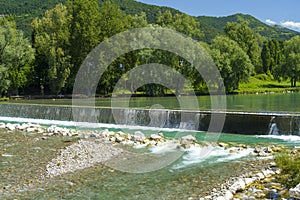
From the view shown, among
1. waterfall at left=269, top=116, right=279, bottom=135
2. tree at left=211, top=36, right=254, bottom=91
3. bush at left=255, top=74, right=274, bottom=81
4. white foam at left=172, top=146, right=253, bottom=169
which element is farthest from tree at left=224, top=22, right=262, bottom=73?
white foam at left=172, top=146, right=253, bottom=169

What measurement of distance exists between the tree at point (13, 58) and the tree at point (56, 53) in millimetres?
1561

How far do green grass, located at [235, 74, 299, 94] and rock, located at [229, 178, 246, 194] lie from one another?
3884 cm

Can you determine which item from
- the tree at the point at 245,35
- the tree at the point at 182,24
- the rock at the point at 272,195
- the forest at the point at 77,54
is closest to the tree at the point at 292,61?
the tree at the point at 245,35

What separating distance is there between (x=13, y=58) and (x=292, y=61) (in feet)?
129

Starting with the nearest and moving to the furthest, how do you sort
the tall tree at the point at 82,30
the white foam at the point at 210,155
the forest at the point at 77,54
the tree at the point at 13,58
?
the white foam at the point at 210,155 < the tree at the point at 13,58 < the forest at the point at 77,54 < the tall tree at the point at 82,30

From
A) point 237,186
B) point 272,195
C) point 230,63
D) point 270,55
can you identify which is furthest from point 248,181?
point 270,55

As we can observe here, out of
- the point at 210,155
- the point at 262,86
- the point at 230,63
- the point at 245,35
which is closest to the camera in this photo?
the point at 210,155

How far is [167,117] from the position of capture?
63.9 ft

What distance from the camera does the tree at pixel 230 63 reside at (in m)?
42.4

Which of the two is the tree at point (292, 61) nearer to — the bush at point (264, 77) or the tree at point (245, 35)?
the tree at point (245, 35)

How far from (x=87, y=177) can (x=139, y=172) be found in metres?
1.42

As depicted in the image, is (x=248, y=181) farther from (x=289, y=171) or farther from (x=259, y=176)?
(x=289, y=171)

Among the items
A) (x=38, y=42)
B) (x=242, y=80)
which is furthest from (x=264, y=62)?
(x=38, y=42)

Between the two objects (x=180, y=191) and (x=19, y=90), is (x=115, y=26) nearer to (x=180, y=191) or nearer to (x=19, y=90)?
(x=19, y=90)
